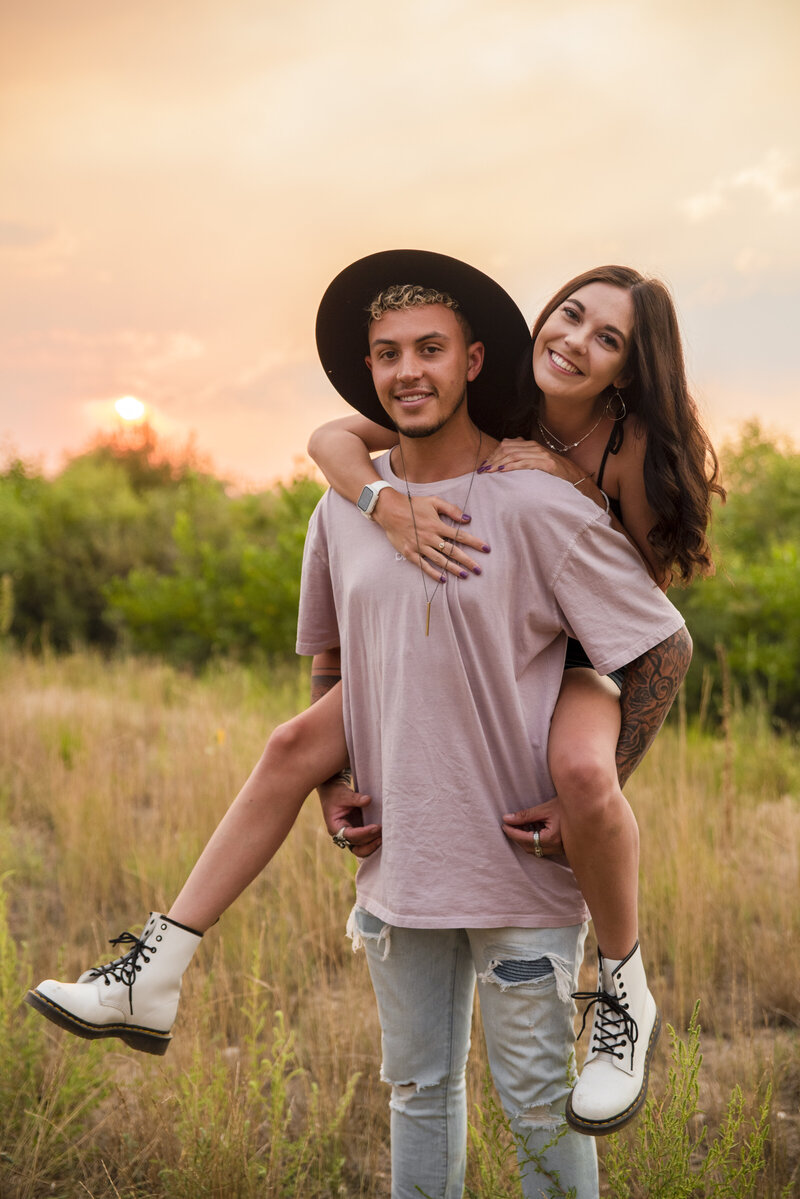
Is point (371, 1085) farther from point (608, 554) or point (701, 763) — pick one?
point (701, 763)

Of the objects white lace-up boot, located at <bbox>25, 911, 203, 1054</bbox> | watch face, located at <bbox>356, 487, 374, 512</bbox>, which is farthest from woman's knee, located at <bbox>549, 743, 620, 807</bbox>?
white lace-up boot, located at <bbox>25, 911, 203, 1054</bbox>

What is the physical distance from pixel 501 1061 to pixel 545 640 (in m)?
0.97

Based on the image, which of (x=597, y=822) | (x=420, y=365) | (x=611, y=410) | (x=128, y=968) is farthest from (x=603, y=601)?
(x=128, y=968)

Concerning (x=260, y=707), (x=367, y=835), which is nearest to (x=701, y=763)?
(x=260, y=707)

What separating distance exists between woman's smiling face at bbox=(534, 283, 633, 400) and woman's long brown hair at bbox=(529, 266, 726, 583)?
31 mm

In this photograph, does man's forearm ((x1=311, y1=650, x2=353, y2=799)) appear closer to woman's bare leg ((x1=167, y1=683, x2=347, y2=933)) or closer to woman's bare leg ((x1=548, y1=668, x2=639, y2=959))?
woman's bare leg ((x1=167, y1=683, x2=347, y2=933))

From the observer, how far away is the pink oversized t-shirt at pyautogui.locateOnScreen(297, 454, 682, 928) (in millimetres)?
2182

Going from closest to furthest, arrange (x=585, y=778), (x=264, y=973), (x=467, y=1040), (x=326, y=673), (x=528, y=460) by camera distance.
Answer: (x=585, y=778)
(x=528, y=460)
(x=467, y=1040)
(x=326, y=673)
(x=264, y=973)

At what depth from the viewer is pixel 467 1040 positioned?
2418 millimetres

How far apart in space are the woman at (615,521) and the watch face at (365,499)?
0.08 ft

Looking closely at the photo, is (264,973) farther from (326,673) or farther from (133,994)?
(326,673)

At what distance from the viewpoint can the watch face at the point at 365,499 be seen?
2373 millimetres

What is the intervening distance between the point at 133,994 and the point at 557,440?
1755 mm

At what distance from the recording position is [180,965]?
2.40 m
